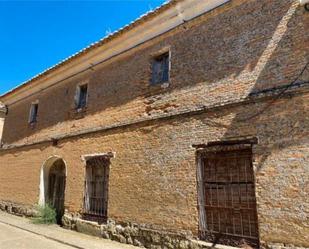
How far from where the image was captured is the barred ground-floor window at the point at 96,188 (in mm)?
8516

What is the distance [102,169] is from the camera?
884 cm

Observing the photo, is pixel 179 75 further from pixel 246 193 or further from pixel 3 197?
pixel 3 197

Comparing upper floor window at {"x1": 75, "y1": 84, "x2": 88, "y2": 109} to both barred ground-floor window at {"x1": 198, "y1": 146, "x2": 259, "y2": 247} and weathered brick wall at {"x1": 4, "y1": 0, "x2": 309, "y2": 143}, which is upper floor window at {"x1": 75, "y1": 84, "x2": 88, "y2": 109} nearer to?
weathered brick wall at {"x1": 4, "y1": 0, "x2": 309, "y2": 143}

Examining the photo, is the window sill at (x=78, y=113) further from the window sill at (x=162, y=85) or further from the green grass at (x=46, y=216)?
the green grass at (x=46, y=216)

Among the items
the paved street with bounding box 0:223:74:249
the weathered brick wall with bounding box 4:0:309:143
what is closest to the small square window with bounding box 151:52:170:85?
the weathered brick wall with bounding box 4:0:309:143

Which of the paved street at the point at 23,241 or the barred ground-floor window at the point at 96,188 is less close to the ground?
the barred ground-floor window at the point at 96,188

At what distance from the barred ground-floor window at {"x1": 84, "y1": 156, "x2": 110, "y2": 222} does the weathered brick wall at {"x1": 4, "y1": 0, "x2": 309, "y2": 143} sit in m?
1.25

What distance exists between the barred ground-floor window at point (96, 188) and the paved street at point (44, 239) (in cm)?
66

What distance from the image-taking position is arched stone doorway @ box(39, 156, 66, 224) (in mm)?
11227

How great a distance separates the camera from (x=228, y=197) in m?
6.00

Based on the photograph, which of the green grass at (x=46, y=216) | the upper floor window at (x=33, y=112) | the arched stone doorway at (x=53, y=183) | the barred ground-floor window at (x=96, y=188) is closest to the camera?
the barred ground-floor window at (x=96, y=188)

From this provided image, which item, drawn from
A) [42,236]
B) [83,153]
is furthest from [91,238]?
[83,153]

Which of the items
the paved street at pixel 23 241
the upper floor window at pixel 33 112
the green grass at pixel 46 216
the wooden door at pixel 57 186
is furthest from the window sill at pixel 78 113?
the paved street at pixel 23 241

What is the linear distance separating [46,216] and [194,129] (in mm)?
6645
